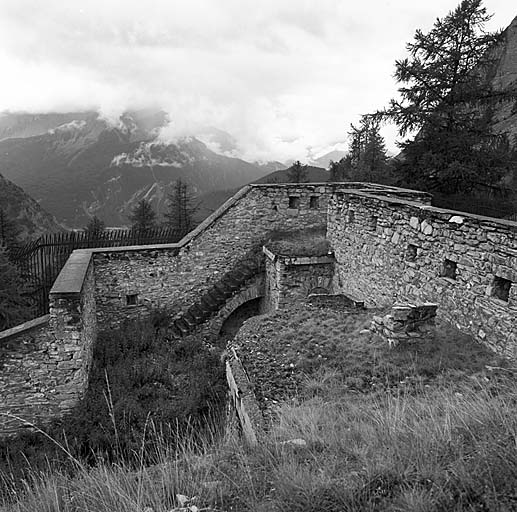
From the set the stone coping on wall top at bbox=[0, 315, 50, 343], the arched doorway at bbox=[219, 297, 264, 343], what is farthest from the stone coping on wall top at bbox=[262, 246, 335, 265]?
the stone coping on wall top at bbox=[0, 315, 50, 343]

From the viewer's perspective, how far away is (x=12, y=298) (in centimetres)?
1154

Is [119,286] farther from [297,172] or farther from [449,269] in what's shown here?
[297,172]

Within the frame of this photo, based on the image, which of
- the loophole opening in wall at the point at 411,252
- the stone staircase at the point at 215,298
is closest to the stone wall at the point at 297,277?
the stone staircase at the point at 215,298

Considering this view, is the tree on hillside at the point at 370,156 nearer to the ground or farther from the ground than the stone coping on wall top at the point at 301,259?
farther from the ground

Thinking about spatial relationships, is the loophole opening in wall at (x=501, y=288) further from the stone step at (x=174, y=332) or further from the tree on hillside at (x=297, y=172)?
the tree on hillside at (x=297, y=172)

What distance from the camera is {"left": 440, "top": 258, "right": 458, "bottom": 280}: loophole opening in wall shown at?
733 centimetres

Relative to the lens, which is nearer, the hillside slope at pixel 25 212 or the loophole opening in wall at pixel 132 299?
the loophole opening in wall at pixel 132 299

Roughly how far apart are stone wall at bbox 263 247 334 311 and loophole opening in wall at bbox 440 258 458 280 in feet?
15.3

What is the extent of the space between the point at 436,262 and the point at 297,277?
485 centimetres

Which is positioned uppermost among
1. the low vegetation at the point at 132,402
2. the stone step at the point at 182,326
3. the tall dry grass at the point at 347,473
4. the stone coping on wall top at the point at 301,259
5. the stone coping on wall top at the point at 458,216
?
the stone coping on wall top at the point at 458,216

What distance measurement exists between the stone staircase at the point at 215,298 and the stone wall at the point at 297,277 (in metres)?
0.84

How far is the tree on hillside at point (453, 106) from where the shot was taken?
15.6 meters

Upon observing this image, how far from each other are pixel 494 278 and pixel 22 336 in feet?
28.7

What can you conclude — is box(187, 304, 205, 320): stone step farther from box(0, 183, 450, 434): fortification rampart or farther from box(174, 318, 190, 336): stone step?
box(174, 318, 190, 336): stone step
